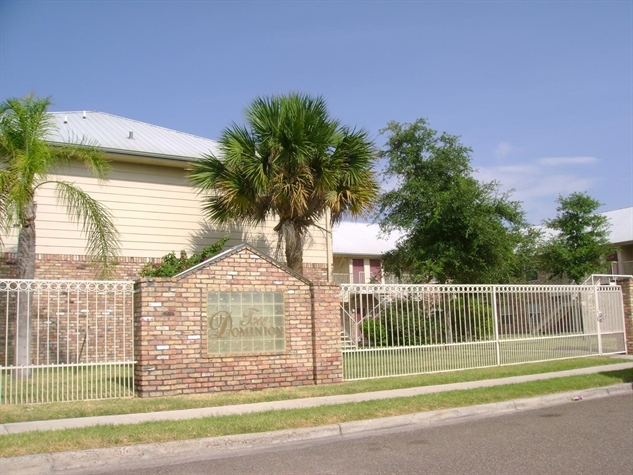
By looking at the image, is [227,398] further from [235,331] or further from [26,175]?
[26,175]

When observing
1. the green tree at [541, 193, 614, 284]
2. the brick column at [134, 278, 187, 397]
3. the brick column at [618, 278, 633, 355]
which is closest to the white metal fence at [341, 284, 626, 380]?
the brick column at [618, 278, 633, 355]

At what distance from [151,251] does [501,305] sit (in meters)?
10.0

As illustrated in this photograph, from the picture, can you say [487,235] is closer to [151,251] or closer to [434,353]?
[434,353]

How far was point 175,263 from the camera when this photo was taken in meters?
18.2

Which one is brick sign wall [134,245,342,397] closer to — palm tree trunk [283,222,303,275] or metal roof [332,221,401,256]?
palm tree trunk [283,222,303,275]

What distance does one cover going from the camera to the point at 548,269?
36.7m

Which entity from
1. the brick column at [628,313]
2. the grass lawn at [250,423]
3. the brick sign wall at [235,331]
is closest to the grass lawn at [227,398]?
the brick sign wall at [235,331]

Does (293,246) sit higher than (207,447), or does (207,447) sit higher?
(293,246)

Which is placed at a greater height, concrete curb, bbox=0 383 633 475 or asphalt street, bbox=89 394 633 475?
concrete curb, bbox=0 383 633 475

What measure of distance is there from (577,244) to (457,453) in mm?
31071

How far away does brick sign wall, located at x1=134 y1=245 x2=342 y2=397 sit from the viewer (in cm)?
1151

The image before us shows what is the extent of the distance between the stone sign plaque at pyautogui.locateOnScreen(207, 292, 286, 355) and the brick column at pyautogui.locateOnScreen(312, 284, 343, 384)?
704mm

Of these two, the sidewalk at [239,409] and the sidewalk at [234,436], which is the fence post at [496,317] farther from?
the sidewalk at [234,436]

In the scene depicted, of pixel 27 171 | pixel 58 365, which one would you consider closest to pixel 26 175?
pixel 27 171
